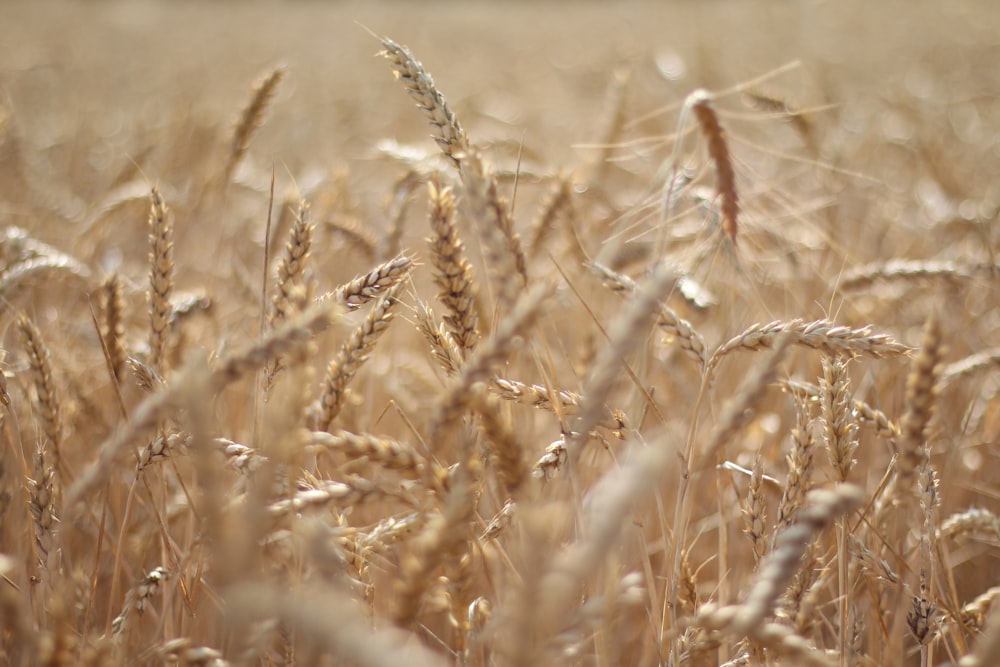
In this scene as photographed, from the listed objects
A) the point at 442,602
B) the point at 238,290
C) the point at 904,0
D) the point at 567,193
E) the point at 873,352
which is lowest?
the point at 442,602

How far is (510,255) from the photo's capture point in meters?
0.92

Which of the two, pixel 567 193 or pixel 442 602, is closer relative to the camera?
pixel 442 602

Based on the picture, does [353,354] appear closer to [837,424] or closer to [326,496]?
[326,496]

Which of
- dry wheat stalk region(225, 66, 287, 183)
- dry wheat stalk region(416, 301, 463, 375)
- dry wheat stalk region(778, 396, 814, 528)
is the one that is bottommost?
dry wheat stalk region(778, 396, 814, 528)

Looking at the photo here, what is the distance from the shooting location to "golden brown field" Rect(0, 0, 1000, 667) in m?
0.69

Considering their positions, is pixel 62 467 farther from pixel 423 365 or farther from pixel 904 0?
pixel 904 0

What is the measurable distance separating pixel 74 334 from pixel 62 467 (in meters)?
0.74

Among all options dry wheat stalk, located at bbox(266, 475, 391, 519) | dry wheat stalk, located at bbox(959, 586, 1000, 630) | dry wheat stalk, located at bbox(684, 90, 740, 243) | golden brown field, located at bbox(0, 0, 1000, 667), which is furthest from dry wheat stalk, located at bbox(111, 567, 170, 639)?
dry wheat stalk, located at bbox(959, 586, 1000, 630)

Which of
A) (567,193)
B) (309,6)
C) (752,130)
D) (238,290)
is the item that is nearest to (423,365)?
(238,290)

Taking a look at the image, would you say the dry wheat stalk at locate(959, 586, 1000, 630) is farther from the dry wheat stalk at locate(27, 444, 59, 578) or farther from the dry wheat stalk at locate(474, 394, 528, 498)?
the dry wheat stalk at locate(27, 444, 59, 578)

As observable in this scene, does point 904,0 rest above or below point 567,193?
above

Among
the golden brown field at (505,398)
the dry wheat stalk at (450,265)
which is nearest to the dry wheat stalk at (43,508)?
the golden brown field at (505,398)

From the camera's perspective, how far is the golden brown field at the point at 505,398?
0.69 meters

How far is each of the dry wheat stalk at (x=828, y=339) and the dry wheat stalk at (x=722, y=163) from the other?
1.24 feet
